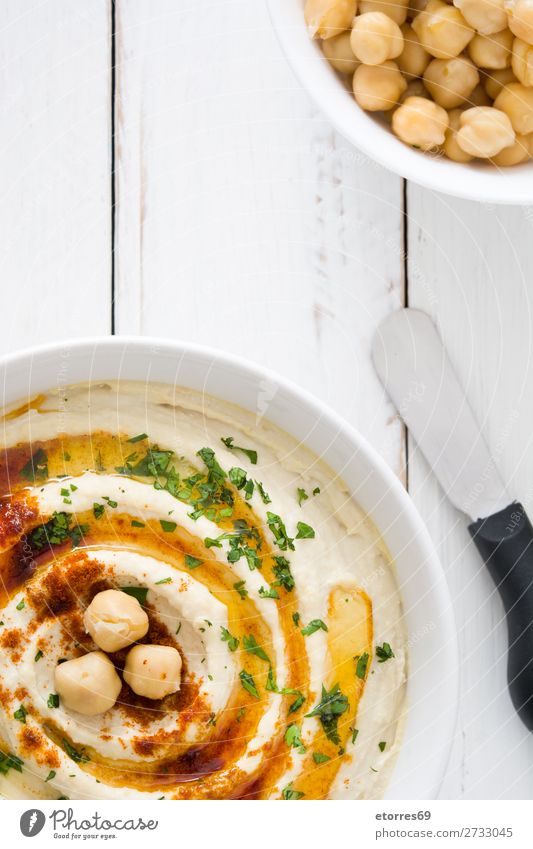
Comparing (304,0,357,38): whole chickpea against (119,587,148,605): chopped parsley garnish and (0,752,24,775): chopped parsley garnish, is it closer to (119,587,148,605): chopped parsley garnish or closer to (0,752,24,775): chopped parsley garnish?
(119,587,148,605): chopped parsley garnish

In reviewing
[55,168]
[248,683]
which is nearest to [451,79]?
[55,168]

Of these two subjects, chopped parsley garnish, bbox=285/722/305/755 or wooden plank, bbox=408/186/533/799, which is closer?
chopped parsley garnish, bbox=285/722/305/755

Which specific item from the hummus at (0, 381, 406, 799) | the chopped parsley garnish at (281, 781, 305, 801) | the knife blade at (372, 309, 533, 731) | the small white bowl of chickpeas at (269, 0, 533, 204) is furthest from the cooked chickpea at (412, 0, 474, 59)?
the chopped parsley garnish at (281, 781, 305, 801)

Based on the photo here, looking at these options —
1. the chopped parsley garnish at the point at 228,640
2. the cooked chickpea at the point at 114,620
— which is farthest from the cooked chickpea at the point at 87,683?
the chopped parsley garnish at the point at 228,640

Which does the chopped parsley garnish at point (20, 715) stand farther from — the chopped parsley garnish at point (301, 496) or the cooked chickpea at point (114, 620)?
the chopped parsley garnish at point (301, 496)

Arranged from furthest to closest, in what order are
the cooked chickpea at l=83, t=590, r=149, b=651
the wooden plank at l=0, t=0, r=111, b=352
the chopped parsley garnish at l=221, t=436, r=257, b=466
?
the wooden plank at l=0, t=0, r=111, b=352
the chopped parsley garnish at l=221, t=436, r=257, b=466
the cooked chickpea at l=83, t=590, r=149, b=651
